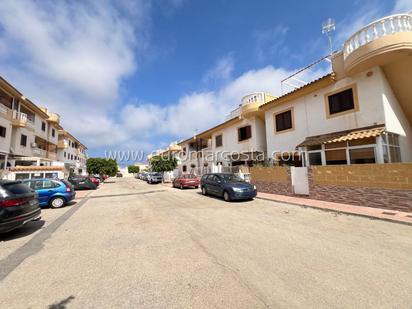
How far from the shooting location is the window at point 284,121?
1502 centimetres

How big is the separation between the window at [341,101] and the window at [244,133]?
7.83m

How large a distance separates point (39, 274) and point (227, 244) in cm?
375

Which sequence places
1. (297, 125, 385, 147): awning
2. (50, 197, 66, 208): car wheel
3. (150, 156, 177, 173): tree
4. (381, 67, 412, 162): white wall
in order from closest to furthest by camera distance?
(297, 125, 385, 147): awning → (381, 67, 412, 162): white wall → (50, 197, 66, 208): car wheel → (150, 156, 177, 173): tree

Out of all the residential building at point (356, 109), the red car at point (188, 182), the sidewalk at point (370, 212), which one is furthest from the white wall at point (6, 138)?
the sidewalk at point (370, 212)

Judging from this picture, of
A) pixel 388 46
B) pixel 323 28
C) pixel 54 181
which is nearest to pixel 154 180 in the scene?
pixel 54 181

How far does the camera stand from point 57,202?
1083 centimetres

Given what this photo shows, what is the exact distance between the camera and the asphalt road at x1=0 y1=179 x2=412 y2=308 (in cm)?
284

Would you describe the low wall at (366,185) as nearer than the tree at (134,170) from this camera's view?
Yes

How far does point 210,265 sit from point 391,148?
12094 millimetres

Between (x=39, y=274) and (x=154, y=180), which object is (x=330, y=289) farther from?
(x=154, y=180)

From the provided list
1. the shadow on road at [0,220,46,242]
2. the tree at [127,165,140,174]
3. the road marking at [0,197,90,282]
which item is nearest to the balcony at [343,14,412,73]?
the road marking at [0,197,90,282]

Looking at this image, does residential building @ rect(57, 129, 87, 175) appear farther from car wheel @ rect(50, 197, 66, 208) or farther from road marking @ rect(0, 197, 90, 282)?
road marking @ rect(0, 197, 90, 282)

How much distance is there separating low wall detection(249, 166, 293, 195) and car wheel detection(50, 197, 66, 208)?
12256mm

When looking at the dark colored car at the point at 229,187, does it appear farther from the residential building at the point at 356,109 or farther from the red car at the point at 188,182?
the red car at the point at 188,182
